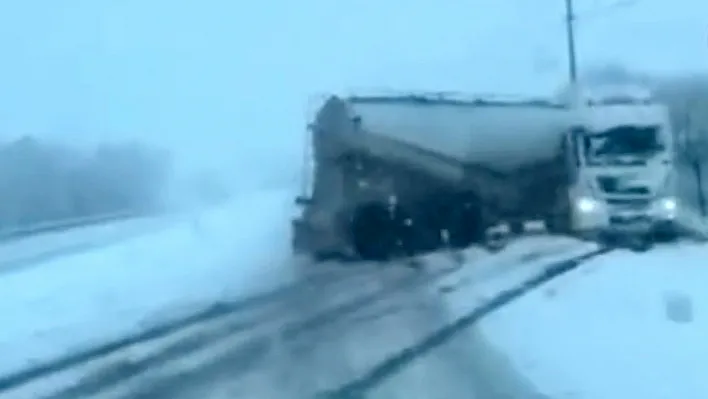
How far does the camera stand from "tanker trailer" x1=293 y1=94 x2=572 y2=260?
7.43 meters

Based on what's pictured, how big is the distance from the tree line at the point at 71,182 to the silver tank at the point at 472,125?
1241 millimetres

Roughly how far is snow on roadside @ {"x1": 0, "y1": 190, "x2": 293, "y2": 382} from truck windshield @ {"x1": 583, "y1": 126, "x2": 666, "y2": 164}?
191cm

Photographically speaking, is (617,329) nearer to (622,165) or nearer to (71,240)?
(71,240)

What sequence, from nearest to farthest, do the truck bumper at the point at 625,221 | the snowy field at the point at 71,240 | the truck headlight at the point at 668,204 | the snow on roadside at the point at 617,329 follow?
1. the snow on roadside at the point at 617,329
2. the snowy field at the point at 71,240
3. the truck headlight at the point at 668,204
4. the truck bumper at the point at 625,221

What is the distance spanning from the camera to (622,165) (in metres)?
10.2

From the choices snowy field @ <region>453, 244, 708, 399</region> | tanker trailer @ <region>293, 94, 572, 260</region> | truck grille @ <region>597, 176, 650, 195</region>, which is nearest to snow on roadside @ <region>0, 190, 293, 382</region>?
tanker trailer @ <region>293, 94, 572, 260</region>

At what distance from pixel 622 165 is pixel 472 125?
2.40 m

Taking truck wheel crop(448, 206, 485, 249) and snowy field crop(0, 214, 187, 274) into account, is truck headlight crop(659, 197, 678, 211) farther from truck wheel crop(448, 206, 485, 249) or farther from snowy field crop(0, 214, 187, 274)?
snowy field crop(0, 214, 187, 274)

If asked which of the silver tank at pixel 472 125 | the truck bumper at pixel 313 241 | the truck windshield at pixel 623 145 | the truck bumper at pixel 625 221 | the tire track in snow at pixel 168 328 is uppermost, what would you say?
the silver tank at pixel 472 125

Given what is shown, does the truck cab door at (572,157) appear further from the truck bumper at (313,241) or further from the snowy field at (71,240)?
the snowy field at (71,240)

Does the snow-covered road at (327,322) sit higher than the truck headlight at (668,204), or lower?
lower

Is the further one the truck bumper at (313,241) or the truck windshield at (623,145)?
the truck windshield at (623,145)

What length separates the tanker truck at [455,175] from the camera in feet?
24.4

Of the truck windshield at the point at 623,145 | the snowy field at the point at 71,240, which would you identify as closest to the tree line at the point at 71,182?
the snowy field at the point at 71,240
